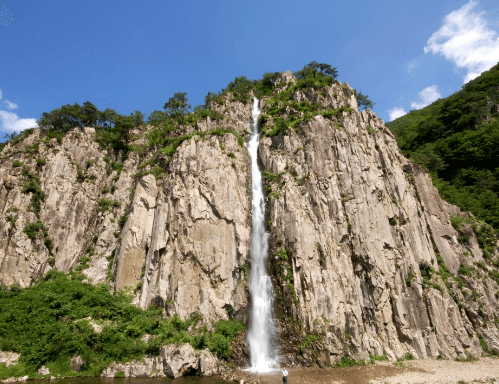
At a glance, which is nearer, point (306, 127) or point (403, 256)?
point (403, 256)

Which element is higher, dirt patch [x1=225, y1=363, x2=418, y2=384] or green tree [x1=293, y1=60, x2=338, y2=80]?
green tree [x1=293, y1=60, x2=338, y2=80]

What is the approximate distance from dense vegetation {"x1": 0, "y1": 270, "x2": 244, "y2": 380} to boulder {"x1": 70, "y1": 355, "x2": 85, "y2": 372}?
22 cm

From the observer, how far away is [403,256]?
72.7ft

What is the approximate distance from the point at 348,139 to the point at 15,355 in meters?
30.5

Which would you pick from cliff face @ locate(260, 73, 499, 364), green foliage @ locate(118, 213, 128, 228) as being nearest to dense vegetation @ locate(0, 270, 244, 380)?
cliff face @ locate(260, 73, 499, 364)

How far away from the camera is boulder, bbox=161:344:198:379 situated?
15.8 metres

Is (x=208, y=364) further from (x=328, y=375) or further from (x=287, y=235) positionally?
(x=287, y=235)

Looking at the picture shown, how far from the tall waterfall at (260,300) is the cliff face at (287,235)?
689mm

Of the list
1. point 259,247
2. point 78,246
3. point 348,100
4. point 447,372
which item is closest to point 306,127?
point 348,100

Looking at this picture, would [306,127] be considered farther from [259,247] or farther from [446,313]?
[446,313]

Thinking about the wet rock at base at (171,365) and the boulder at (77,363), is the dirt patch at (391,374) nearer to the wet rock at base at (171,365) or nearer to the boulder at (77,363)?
the wet rock at base at (171,365)

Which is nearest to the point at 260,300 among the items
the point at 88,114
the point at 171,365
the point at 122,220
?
the point at 171,365

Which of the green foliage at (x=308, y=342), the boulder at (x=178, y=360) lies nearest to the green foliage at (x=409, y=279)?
the green foliage at (x=308, y=342)

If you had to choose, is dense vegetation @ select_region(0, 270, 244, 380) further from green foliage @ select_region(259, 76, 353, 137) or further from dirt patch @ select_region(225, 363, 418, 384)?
green foliage @ select_region(259, 76, 353, 137)
